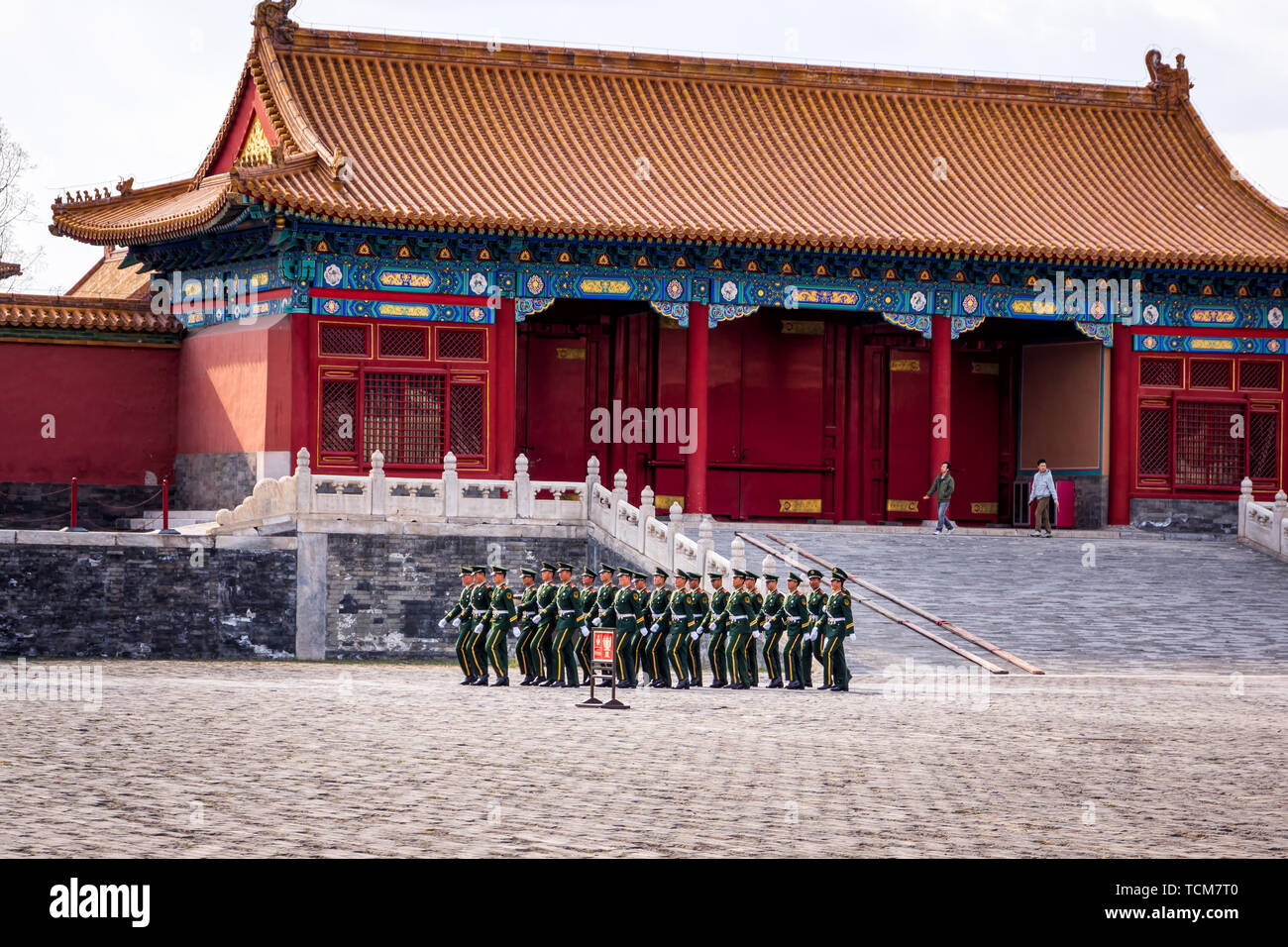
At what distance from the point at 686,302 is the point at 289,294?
560cm

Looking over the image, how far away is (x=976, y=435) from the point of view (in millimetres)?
30625

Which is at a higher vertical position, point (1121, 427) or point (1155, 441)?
point (1121, 427)

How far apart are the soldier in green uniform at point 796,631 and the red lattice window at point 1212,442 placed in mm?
12314

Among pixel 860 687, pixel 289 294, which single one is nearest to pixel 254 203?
pixel 289 294

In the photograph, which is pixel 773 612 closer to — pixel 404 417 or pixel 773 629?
pixel 773 629

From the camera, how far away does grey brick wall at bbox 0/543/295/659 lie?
69.6 ft

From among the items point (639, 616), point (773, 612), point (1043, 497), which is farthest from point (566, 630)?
point (1043, 497)

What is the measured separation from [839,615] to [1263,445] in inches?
531

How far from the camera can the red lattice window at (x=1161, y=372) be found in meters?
28.3

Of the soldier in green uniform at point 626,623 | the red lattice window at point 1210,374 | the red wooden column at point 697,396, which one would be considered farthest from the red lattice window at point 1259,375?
the soldier in green uniform at point 626,623

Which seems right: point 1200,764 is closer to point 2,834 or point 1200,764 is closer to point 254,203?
point 2,834

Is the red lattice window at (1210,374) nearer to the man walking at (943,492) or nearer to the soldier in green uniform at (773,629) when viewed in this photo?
the man walking at (943,492)

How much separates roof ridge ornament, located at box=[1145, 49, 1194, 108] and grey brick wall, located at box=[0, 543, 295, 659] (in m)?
17.1

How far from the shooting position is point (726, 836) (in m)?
8.64
